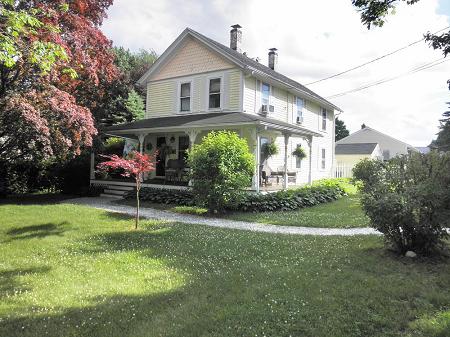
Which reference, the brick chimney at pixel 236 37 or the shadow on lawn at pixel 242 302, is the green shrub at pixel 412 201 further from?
the brick chimney at pixel 236 37

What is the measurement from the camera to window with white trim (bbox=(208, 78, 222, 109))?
18.2 meters

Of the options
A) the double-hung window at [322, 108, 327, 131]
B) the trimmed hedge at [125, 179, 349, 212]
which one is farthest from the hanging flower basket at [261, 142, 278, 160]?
the double-hung window at [322, 108, 327, 131]

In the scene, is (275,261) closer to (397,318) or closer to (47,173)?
(397,318)

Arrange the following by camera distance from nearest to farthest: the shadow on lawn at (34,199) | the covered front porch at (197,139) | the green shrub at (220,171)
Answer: the green shrub at (220,171)
the shadow on lawn at (34,199)
the covered front porch at (197,139)

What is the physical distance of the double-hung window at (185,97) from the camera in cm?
1934

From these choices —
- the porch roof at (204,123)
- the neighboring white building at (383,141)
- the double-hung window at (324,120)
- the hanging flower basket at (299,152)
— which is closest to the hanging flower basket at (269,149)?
the porch roof at (204,123)

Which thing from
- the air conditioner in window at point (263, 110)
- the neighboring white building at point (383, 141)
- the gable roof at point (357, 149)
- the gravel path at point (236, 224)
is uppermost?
the neighboring white building at point (383, 141)

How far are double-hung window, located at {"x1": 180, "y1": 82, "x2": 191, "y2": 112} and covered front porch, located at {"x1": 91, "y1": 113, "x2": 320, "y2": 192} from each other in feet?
1.91

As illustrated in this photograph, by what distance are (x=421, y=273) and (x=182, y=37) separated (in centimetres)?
1665

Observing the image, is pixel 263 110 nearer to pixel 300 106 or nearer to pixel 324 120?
pixel 300 106

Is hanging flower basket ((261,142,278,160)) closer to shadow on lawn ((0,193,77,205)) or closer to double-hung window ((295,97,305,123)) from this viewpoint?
double-hung window ((295,97,305,123))

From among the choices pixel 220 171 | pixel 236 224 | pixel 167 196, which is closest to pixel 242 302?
pixel 236 224

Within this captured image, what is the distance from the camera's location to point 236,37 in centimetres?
2242

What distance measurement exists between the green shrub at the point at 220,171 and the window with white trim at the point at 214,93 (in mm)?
6290
